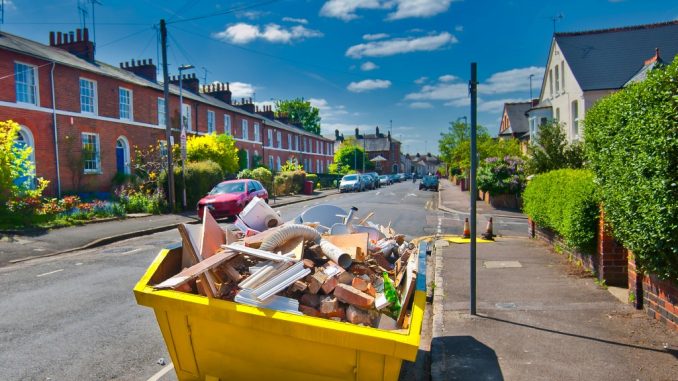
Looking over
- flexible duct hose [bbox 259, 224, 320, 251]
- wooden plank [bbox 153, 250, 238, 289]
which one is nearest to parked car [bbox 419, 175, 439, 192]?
flexible duct hose [bbox 259, 224, 320, 251]

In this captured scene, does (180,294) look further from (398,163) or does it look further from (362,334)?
(398,163)

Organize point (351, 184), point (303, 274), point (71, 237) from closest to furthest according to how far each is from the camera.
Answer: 1. point (303, 274)
2. point (71, 237)
3. point (351, 184)

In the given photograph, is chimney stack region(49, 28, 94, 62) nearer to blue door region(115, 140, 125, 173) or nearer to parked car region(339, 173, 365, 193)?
blue door region(115, 140, 125, 173)

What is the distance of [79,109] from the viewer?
23031mm

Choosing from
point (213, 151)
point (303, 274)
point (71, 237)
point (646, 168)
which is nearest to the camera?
point (303, 274)

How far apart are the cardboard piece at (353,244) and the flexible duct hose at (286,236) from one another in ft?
0.62

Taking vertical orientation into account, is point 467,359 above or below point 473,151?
below

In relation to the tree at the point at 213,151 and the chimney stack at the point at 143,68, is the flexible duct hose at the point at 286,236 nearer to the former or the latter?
the tree at the point at 213,151

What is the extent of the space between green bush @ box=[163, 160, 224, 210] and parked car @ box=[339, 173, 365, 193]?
2207cm

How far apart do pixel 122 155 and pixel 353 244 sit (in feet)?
85.6

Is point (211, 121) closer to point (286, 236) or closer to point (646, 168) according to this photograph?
point (286, 236)

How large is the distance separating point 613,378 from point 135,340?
4.75 metres

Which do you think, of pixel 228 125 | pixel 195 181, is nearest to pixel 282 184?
pixel 228 125

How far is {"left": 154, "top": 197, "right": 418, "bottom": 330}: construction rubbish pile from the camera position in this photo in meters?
3.19
